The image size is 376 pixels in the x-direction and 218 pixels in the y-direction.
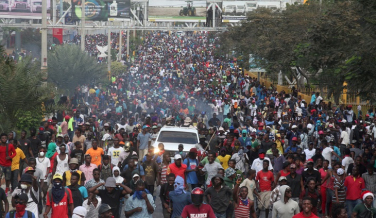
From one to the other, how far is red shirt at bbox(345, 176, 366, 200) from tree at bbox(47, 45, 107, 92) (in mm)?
28881

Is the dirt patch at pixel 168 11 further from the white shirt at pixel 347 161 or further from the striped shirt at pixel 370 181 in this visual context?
the striped shirt at pixel 370 181

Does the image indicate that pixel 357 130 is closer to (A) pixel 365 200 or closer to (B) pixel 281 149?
(B) pixel 281 149

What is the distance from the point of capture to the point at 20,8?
67.5 meters

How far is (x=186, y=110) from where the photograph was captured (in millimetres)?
34250

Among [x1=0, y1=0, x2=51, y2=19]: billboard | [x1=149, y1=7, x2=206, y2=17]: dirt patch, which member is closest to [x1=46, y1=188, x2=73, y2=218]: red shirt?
[x1=0, y1=0, x2=51, y2=19]: billboard

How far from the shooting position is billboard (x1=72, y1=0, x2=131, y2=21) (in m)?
62.9

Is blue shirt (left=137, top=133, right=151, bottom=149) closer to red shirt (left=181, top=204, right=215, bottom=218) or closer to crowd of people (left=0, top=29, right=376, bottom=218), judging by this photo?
crowd of people (left=0, top=29, right=376, bottom=218)

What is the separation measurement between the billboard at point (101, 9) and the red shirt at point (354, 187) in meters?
49.6

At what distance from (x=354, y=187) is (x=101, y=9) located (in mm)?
50282

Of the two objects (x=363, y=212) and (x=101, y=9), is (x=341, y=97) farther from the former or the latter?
(x=363, y=212)

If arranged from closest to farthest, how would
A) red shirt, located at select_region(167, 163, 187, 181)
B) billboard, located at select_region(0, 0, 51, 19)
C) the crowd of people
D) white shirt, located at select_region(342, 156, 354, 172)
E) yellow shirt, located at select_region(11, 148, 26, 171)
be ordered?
the crowd of people < red shirt, located at select_region(167, 163, 187, 181) < yellow shirt, located at select_region(11, 148, 26, 171) < white shirt, located at select_region(342, 156, 354, 172) < billboard, located at select_region(0, 0, 51, 19)

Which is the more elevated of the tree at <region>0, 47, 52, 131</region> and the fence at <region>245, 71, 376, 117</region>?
the tree at <region>0, 47, 52, 131</region>

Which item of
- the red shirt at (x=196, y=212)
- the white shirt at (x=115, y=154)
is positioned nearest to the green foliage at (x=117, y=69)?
the white shirt at (x=115, y=154)

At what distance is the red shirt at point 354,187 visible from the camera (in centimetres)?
1497
